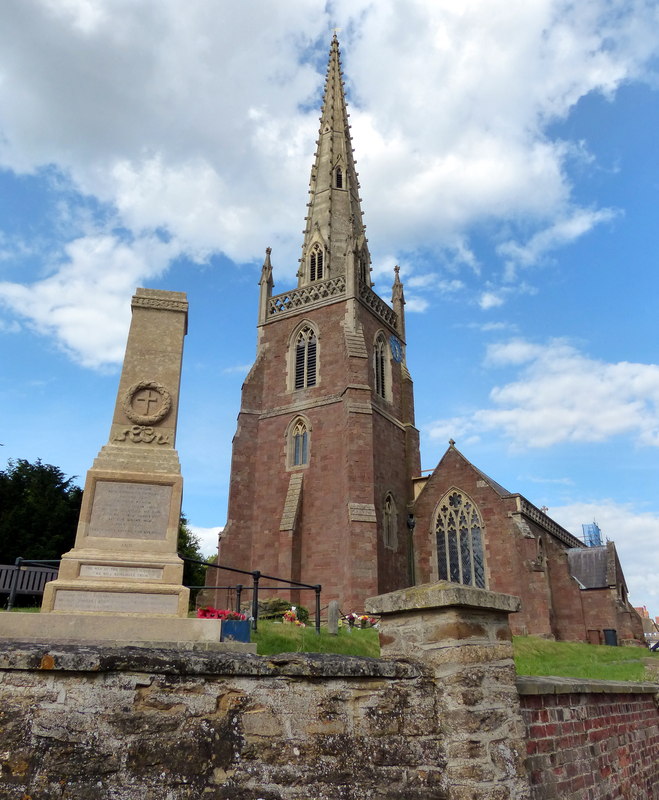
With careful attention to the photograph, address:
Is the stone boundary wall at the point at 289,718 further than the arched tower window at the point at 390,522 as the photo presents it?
No

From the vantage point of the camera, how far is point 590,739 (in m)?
6.56

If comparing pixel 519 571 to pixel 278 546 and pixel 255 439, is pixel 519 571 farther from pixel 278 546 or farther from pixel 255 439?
pixel 255 439

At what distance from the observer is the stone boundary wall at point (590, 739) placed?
520 centimetres

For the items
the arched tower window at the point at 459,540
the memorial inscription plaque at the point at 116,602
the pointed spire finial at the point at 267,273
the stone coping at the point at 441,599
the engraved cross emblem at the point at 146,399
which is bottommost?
the stone coping at the point at 441,599

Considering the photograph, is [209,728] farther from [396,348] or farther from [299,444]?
[396,348]

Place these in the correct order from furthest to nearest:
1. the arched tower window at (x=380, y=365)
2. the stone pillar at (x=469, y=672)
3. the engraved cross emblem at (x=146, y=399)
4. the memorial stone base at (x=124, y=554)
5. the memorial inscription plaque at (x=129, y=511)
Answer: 1. the arched tower window at (x=380, y=365)
2. the engraved cross emblem at (x=146, y=399)
3. the memorial inscription plaque at (x=129, y=511)
4. the memorial stone base at (x=124, y=554)
5. the stone pillar at (x=469, y=672)

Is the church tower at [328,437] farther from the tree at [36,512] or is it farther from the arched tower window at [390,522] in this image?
the tree at [36,512]

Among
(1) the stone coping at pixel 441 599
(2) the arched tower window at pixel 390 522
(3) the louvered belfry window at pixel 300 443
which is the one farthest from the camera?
(3) the louvered belfry window at pixel 300 443

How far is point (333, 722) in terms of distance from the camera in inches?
144

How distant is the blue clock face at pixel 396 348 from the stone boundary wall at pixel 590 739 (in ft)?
78.6

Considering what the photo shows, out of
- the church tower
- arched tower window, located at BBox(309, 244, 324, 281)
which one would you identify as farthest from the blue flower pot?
arched tower window, located at BBox(309, 244, 324, 281)

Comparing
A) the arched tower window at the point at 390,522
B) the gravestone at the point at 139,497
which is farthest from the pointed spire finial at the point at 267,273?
the gravestone at the point at 139,497

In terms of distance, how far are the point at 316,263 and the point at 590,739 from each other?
29603 mm

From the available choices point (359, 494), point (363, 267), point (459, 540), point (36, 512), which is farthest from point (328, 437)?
point (36, 512)
